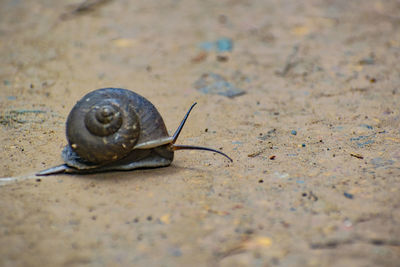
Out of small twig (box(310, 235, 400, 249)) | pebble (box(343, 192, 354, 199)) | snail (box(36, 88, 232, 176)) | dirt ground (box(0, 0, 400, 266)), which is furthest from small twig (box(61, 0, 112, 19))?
small twig (box(310, 235, 400, 249))

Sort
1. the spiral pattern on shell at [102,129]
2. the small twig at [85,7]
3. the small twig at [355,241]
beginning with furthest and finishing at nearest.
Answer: the small twig at [85,7], the spiral pattern on shell at [102,129], the small twig at [355,241]

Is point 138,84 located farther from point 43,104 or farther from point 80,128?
point 80,128

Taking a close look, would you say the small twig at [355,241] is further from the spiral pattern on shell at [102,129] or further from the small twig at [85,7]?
the small twig at [85,7]

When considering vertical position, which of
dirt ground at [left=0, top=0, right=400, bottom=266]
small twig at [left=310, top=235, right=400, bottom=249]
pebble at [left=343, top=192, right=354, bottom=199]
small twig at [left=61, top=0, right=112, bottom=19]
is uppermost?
small twig at [left=61, top=0, right=112, bottom=19]

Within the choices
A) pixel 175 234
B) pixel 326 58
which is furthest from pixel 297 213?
pixel 326 58

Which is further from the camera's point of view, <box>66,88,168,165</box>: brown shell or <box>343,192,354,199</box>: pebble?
<box>66,88,168,165</box>: brown shell

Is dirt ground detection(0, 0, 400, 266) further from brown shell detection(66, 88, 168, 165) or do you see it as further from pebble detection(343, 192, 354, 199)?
brown shell detection(66, 88, 168, 165)

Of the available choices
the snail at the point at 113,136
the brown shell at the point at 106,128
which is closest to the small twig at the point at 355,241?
the snail at the point at 113,136
